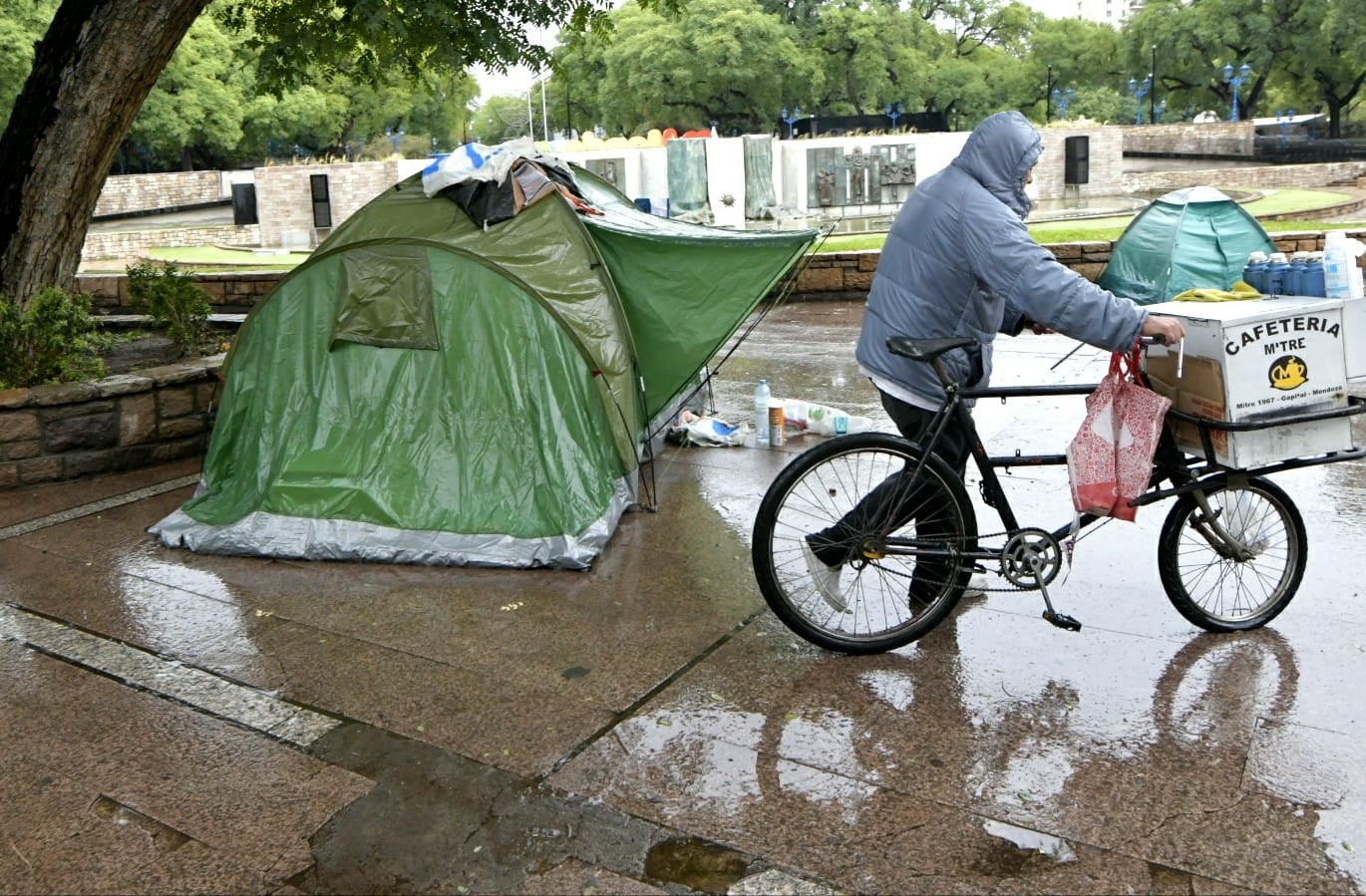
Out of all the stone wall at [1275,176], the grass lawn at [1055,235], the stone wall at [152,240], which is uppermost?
the stone wall at [1275,176]

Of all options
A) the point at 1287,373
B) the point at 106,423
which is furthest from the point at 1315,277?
the point at 106,423

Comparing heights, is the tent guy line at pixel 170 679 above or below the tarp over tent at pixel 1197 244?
below

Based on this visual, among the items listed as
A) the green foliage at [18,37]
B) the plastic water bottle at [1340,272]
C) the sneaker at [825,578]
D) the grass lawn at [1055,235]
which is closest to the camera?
the plastic water bottle at [1340,272]

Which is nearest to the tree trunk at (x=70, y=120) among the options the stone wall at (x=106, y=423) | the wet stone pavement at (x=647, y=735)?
the stone wall at (x=106, y=423)

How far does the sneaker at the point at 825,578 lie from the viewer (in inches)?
163

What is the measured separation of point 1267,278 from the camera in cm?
420

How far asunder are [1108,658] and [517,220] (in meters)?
3.22

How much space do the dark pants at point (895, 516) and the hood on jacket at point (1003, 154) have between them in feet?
2.65

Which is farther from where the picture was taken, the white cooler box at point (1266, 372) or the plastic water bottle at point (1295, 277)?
the plastic water bottle at point (1295, 277)

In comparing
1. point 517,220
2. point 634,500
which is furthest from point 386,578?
point 517,220

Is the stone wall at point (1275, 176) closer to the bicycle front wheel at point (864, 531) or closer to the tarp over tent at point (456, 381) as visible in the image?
the tarp over tent at point (456, 381)

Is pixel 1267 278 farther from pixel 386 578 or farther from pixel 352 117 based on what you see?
pixel 352 117

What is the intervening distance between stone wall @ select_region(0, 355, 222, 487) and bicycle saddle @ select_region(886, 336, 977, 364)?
433 centimetres

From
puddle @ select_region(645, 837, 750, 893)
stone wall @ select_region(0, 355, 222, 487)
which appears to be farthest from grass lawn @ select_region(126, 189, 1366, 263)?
puddle @ select_region(645, 837, 750, 893)
